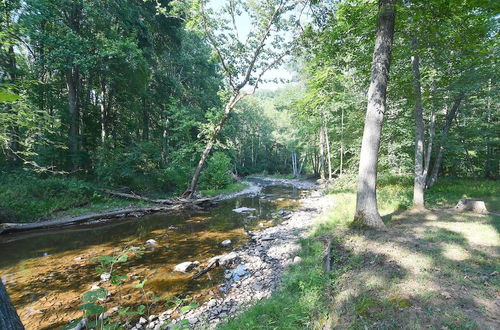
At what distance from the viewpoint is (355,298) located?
11.5ft

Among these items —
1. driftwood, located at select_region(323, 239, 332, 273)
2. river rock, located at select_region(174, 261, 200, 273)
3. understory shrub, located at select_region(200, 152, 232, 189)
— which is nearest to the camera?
driftwood, located at select_region(323, 239, 332, 273)

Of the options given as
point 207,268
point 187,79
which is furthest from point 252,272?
point 187,79

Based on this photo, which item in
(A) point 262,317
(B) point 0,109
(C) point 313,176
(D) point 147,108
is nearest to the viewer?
(A) point 262,317

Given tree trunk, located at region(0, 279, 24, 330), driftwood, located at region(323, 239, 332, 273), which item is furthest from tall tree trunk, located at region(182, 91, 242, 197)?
tree trunk, located at region(0, 279, 24, 330)

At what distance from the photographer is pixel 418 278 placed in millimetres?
3723

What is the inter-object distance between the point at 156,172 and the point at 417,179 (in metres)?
16.0

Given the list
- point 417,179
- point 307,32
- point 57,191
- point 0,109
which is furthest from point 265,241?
point 57,191

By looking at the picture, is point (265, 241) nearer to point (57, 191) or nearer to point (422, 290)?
point (422, 290)

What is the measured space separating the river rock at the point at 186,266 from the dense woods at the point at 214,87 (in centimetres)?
462

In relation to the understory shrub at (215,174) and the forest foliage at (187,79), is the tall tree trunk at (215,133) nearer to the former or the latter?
the forest foliage at (187,79)

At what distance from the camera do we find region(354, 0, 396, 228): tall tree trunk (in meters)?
6.06

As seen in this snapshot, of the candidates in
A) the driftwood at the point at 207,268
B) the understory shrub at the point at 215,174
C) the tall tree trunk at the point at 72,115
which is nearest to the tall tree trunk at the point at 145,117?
the tall tree trunk at the point at 72,115

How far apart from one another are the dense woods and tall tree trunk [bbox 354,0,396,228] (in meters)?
0.03

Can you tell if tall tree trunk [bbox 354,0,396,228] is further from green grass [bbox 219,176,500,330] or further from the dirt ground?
green grass [bbox 219,176,500,330]
